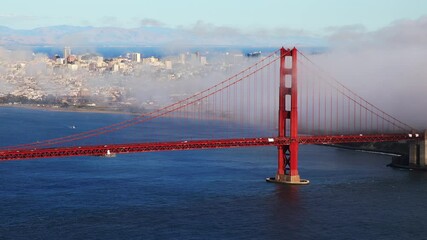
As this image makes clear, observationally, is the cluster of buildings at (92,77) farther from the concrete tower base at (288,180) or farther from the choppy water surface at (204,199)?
the concrete tower base at (288,180)

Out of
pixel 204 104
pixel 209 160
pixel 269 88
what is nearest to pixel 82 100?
pixel 204 104

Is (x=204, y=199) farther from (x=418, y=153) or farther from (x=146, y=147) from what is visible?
(x=418, y=153)

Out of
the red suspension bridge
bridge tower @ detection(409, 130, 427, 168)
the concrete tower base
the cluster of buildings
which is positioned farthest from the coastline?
the concrete tower base

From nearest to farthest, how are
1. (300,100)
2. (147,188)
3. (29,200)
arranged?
1. (29,200)
2. (147,188)
3. (300,100)

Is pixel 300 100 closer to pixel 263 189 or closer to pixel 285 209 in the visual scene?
pixel 263 189

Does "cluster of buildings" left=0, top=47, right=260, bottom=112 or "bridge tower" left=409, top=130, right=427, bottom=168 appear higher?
"cluster of buildings" left=0, top=47, right=260, bottom=112

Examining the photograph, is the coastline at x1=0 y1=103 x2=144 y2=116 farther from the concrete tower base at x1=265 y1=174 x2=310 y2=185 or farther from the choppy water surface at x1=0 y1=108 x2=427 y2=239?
the concrete tower base at x1=265 y1=174 x2=310 y2=185
